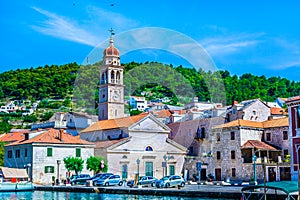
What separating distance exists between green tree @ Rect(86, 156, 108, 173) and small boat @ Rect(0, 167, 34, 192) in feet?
20.3

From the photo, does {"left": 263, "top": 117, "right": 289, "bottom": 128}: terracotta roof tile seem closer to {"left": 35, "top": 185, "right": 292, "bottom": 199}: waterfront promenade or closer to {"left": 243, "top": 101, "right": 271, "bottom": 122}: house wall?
{"left": 243, "top": 101, "right": 271, "bottom": 122}: house wall

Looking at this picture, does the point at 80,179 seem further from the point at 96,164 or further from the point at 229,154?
the point at 229,154

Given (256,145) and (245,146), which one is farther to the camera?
(245,146)

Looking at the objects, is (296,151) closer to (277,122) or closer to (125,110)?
(277,122)

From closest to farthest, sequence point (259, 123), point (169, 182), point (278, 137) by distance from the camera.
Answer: point (169, 182)
point (278, 137)
point (259, 123)

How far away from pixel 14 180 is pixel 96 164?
843 centimetres

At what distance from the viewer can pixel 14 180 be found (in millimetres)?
44406

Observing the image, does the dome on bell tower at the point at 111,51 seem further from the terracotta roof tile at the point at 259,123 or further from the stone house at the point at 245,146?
the terracotta roof tile at the point at 259,123

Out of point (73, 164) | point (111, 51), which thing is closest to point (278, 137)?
point (73, 164)

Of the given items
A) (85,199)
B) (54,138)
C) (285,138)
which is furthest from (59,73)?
(85,199)

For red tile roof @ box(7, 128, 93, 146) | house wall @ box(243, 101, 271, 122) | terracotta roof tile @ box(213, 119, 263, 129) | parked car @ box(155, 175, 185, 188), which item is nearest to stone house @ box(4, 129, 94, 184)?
red tile roof @ box(7, 128, 93, 146)

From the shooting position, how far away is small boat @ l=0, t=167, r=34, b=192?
41.5 metres

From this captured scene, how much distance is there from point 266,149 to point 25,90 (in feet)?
402

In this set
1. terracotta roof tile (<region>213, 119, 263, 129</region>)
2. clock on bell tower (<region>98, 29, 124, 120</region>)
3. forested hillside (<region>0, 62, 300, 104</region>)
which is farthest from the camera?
forested hillside (<region>0, 62, 300, 104</region>)
